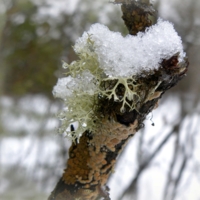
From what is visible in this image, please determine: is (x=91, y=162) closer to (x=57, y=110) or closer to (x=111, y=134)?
(x=111, y=134)

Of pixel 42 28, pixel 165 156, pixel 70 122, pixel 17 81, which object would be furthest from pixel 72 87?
pixel 17 81

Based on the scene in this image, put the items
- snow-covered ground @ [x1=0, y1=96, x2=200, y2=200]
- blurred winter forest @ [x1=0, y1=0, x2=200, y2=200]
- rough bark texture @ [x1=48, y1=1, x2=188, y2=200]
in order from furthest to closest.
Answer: snow-covered ground @ [x1=0, y1=96, x2=200, y2=200], blurred winter forest @ [x1=0, y1=0, x2=200, y2=200], rough bark texture @ [x1=48, y1=1, x2=188, y2=200]

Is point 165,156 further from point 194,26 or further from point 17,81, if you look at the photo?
point 17,81

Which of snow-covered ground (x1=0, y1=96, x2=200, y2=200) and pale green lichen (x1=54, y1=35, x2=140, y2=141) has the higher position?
snow-covered ground (x1=0, y1=96, x2=200, y2=200)

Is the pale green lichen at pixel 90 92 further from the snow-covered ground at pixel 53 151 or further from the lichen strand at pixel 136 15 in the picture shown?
the snow-covered ground at pixel 53 151

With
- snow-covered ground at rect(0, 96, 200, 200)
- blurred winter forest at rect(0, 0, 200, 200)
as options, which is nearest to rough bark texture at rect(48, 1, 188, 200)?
blurred winter forest at rect(0, 0, 200, 200)

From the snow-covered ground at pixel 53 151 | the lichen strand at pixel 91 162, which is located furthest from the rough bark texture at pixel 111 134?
the snow-covered ground at pixel 53 151

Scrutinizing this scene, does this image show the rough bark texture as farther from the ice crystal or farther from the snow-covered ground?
the snow-covered ground

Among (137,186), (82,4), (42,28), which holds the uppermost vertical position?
(42,28)
